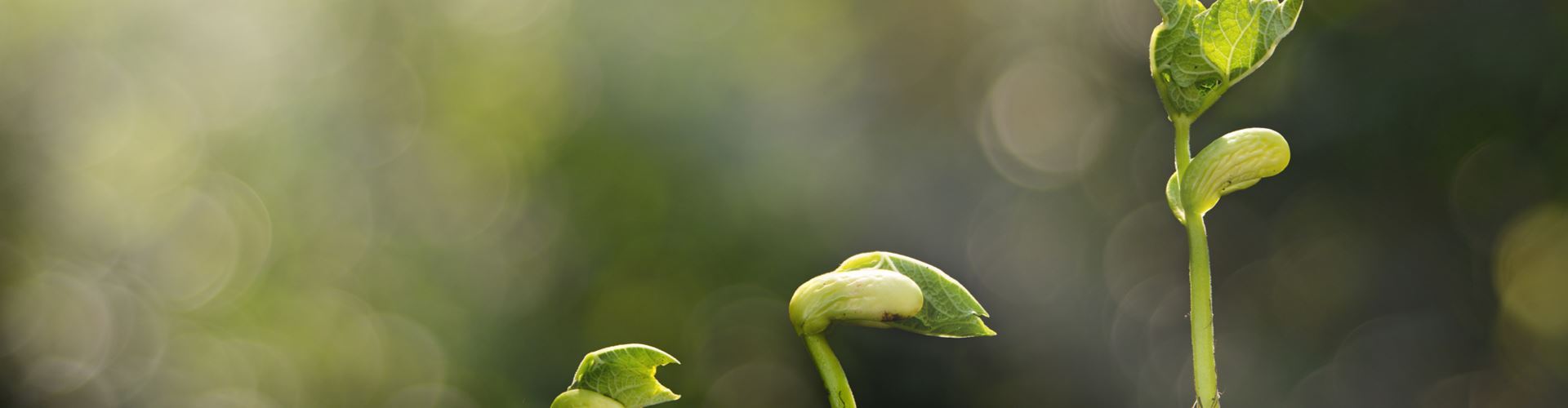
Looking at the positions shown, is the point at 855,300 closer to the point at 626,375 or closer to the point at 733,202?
the point at 626,375

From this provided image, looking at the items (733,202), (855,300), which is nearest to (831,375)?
(855,300)

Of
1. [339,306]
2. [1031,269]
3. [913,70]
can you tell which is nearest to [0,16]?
[339,306]

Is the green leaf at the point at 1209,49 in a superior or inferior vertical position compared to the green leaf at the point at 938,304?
superior

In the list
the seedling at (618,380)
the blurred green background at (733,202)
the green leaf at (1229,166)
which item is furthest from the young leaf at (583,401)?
the blurred green background at (733,202)

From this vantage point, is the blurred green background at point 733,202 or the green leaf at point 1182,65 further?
the blurred green background at point 733,202

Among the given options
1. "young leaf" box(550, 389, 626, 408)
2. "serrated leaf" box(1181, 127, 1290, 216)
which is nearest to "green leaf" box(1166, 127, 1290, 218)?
"serrated leaf" box(1181, 127, 1290, 216)

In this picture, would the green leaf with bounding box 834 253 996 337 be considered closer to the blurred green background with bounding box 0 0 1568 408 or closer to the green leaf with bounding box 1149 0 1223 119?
the green leaf with bounding box 1149 0 1223 119

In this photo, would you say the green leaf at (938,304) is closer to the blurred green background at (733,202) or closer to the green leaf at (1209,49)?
the green leaf at (1209,49)
